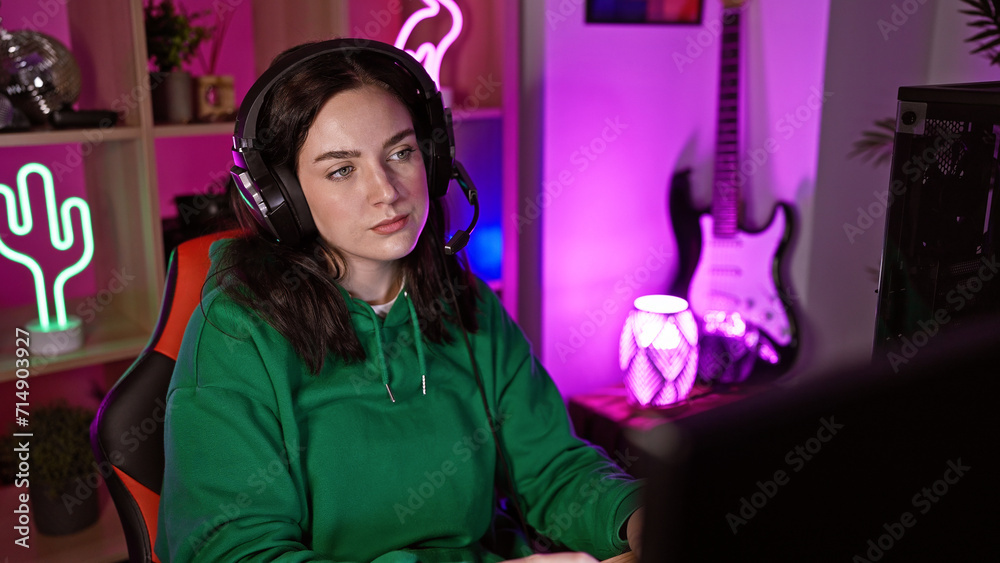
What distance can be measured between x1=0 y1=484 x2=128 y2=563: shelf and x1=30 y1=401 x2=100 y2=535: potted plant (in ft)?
0.07

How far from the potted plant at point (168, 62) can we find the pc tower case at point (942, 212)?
59.7 inches

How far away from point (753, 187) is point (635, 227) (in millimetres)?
415

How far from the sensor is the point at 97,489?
73.5 inches

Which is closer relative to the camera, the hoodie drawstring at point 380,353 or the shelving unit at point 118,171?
the hoodie drawstring at point 380,353

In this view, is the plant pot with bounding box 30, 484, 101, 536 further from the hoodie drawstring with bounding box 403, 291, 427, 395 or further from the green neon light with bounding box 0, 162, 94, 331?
the hoodie drawstring with bounding box 403, 291, 427, 395

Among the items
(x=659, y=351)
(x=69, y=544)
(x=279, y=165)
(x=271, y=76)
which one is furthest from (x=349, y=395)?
(x=659, y=351)

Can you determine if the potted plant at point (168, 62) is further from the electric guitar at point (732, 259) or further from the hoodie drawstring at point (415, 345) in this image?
the electric guitar at point (732, 259)

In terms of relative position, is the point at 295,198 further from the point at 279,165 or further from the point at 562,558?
the point at 562,558

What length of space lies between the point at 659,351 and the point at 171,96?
56.2 inches

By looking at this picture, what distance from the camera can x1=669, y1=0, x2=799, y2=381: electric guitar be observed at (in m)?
2.38

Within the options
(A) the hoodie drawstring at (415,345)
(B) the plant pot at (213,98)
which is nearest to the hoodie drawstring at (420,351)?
(A) the hoodie drawstring at (415,345)

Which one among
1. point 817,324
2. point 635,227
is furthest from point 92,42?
point 817,324

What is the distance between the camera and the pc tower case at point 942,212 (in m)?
0.78

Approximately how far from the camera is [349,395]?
112 cm
